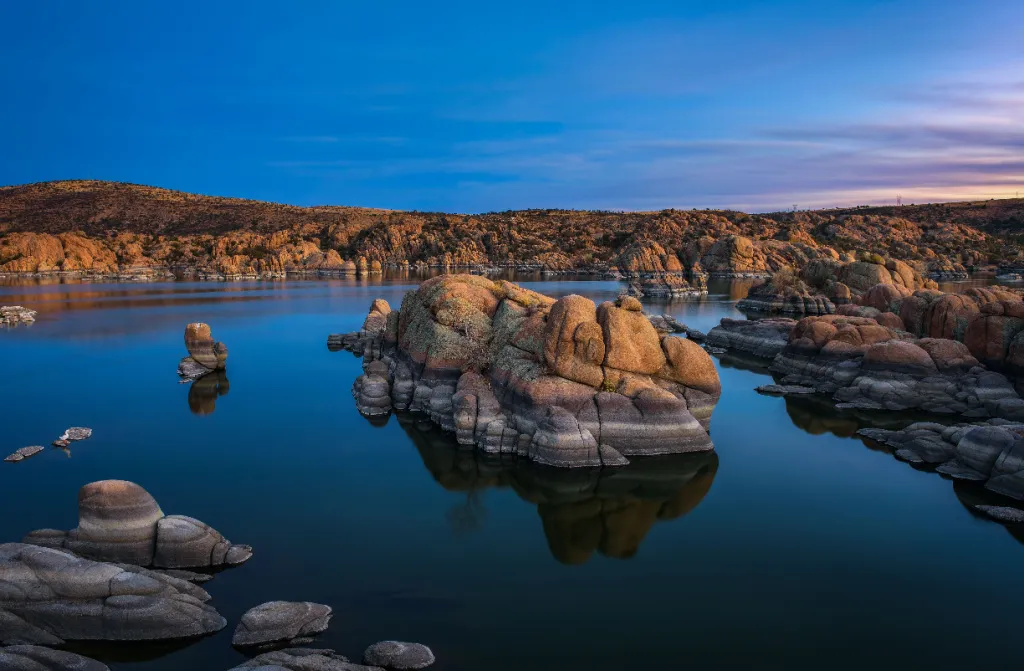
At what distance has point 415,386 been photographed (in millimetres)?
27125

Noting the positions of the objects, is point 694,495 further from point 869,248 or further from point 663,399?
point 869,248

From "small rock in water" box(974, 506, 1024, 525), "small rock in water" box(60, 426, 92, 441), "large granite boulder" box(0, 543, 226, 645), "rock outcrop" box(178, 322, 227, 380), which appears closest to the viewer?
"large granite boulder" box(0, 543, 226, 645)

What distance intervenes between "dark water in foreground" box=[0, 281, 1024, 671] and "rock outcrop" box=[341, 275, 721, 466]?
42.3 inches

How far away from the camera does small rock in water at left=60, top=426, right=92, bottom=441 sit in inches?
901

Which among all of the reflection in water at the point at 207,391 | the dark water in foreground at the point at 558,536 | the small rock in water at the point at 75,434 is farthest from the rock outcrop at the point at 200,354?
the small rock in water at the point at 75,434

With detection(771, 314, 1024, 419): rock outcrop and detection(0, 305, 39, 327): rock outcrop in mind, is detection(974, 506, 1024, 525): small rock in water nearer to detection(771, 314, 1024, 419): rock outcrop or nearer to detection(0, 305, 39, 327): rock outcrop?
detection(771, 314, 1024, 419): rock outcrop

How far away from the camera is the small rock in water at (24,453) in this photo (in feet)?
66.9

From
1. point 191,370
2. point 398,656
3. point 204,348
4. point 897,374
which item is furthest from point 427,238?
point 398,656

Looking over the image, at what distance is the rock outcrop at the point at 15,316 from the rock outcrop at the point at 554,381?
46800 mm

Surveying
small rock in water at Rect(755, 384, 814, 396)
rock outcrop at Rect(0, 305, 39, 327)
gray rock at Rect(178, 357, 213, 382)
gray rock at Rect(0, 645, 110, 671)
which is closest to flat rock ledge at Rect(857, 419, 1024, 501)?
small rock in water at Rect(755, 384, 814, 396)

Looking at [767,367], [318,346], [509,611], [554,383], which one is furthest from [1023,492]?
[318,346]

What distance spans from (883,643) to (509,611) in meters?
7.05

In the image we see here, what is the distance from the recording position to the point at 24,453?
20.8m

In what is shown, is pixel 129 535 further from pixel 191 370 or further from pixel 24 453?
pixel 191 370
